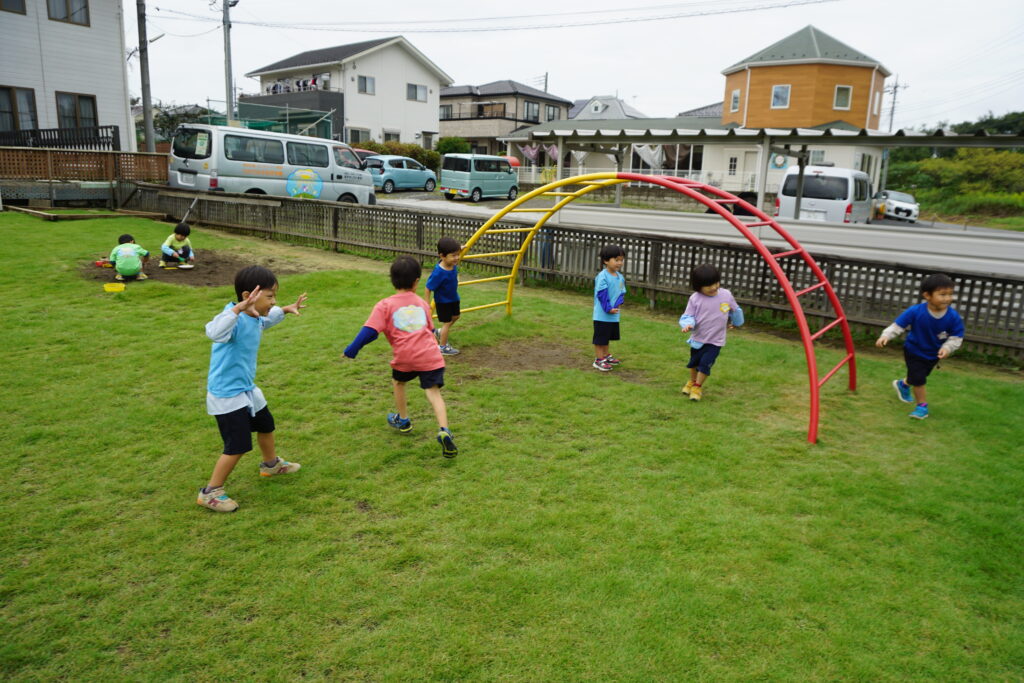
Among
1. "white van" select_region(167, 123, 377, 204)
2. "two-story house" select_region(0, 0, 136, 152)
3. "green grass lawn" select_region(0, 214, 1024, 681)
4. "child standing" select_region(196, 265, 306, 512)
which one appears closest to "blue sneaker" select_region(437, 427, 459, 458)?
"green grass lawn" select_region(0, 214, 1024, 681)

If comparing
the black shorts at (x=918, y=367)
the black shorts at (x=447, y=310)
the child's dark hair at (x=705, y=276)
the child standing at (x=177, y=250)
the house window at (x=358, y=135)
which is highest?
the house window at (x=358, y=135)

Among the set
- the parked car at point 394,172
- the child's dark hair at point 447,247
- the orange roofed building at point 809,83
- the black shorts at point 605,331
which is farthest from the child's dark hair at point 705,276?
the orange roofed building at point 809,83

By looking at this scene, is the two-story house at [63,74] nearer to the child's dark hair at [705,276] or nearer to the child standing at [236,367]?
the child standing at [236,367]

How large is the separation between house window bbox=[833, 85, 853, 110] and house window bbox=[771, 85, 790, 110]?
2185mm

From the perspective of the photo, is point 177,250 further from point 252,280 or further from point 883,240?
point 883,240

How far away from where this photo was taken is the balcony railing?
19.8m

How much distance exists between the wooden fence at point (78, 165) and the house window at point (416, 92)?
24808 millimetres

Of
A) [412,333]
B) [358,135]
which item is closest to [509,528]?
[412,333]

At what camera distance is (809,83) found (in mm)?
31312

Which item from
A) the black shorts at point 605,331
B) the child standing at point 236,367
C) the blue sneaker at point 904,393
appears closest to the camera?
the child standing at point 236,367

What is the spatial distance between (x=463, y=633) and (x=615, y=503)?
1.55 meters

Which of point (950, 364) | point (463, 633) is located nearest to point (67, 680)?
point (463, 633)

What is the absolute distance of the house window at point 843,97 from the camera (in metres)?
31.7

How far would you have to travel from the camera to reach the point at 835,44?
32281 mm
